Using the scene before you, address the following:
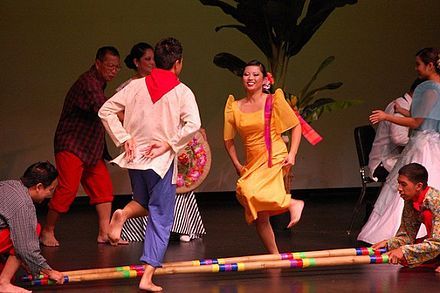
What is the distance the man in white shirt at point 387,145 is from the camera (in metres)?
7.74

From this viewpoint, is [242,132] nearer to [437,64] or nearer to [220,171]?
[437,64]

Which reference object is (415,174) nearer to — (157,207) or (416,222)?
(416,222)

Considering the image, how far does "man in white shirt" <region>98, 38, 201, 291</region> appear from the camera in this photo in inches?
207

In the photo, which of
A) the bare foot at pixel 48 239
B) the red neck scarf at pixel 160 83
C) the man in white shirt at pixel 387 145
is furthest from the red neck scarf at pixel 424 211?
the bare foot at pixel 48 239

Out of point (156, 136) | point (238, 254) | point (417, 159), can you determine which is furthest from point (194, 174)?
point (156, 136)

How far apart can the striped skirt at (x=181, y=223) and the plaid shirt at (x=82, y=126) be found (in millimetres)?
535

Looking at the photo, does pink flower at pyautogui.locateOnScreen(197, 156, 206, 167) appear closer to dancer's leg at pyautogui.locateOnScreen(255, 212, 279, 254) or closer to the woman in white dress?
the woman in white dress

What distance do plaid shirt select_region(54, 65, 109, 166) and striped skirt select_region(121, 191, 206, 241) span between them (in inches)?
21.1

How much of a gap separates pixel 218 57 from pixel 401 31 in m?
2.91

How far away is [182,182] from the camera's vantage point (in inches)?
291

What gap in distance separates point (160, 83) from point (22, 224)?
38.3 inches

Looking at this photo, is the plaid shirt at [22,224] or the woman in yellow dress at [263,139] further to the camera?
the woman in yellow dress at [263,139]

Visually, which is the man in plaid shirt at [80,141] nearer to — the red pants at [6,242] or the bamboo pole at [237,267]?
the bamboo pole at [237,267]

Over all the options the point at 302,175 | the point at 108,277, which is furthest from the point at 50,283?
the point at 302,175
